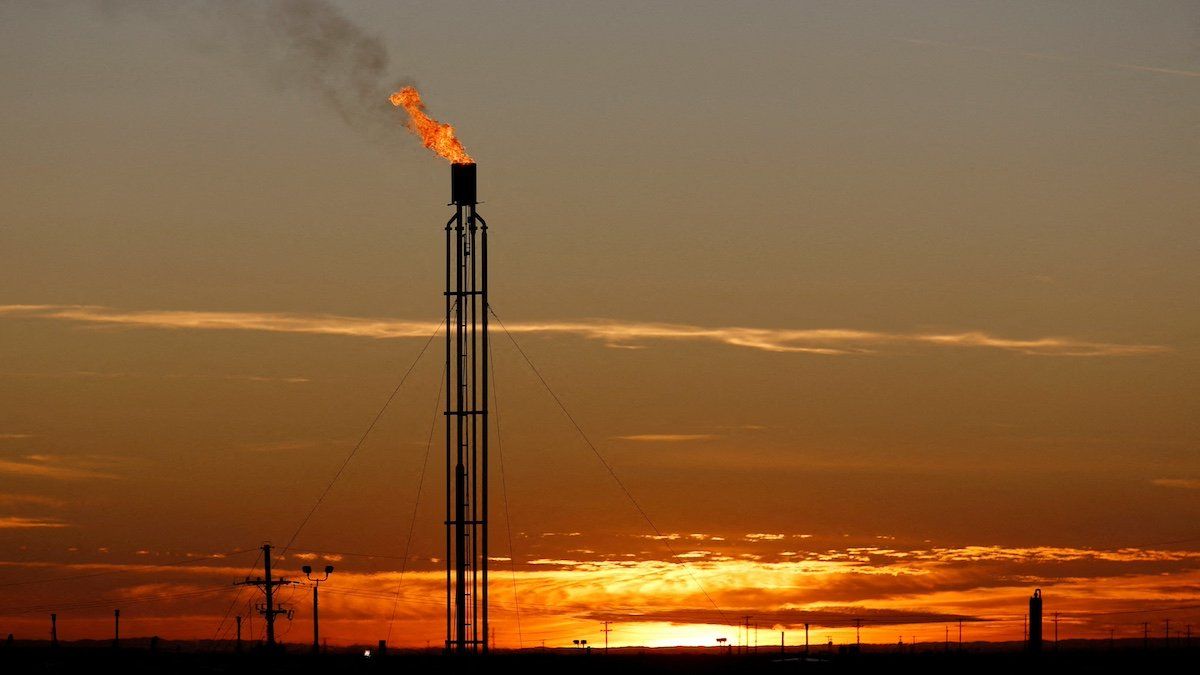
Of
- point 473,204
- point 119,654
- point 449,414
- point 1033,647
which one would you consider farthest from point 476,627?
point 119,654

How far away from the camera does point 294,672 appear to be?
10988 cm

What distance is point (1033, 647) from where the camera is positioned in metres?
84.1

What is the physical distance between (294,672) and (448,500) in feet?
131

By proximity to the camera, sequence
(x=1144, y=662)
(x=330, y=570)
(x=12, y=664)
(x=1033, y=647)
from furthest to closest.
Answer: (x=1144, y=662) → (x=12, y=664) → (x=330, y=570) → (x=1033, y=647)

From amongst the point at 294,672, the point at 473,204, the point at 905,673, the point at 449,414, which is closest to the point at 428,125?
the point at 473,204

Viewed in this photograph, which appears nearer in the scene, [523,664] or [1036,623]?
[1036,623]

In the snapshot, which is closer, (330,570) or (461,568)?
(461,568)

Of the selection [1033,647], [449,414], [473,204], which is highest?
[473,204]

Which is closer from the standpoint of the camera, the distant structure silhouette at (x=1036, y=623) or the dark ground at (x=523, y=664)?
the distant structure silhouette at (x=1036, y=623)

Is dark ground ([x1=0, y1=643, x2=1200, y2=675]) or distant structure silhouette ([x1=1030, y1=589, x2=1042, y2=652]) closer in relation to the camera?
distant structure silhouette ([x1=1030, y1=589, x2=1042, y2=652])

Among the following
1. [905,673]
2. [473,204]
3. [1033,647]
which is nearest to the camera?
[473,204]

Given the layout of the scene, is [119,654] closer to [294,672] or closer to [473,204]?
[294,672]

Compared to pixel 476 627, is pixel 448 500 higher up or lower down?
higher up

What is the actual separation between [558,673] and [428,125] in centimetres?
5473
